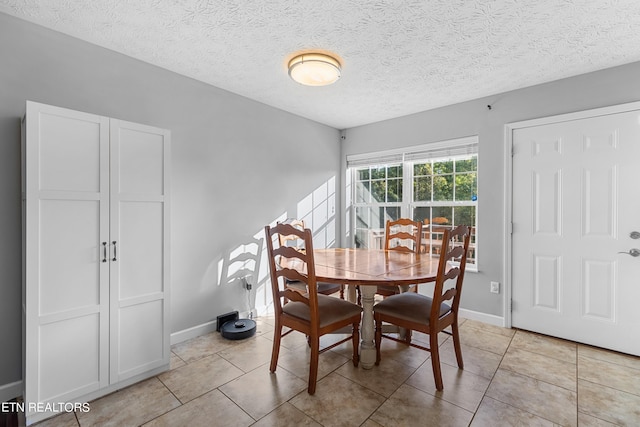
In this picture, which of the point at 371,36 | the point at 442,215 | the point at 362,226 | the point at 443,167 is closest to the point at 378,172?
the point at 362,226

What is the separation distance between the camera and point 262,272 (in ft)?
11.2

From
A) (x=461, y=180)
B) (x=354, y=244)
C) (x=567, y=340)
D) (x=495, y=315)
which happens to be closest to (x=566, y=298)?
(x=567, y=340)

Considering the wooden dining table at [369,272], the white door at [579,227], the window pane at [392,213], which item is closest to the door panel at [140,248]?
the wooden dining table at [369,272]

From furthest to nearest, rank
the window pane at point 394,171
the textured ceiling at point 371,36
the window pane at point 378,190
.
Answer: the window pane at point 378,190 → the window pane at point 394,171 → the textured ceiling at point 371,36

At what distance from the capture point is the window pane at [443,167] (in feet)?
11.7

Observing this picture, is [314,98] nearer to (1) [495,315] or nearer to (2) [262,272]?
(2) [262,272]

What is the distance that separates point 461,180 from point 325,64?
2143mm

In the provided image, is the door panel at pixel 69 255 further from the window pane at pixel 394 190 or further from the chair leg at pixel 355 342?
the window pane at pixel 394 190

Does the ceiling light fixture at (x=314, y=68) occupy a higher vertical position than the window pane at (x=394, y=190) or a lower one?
higher

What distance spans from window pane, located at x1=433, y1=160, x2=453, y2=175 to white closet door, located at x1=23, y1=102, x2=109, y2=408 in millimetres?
3341

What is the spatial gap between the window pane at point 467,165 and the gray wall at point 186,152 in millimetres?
1783

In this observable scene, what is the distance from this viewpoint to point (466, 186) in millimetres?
3436

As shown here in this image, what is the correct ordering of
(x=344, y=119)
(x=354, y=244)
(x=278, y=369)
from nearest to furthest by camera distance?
(x=278, y=369)
(x=344, y=119)
(x=354, y=244)

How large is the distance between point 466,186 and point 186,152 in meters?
3.03
